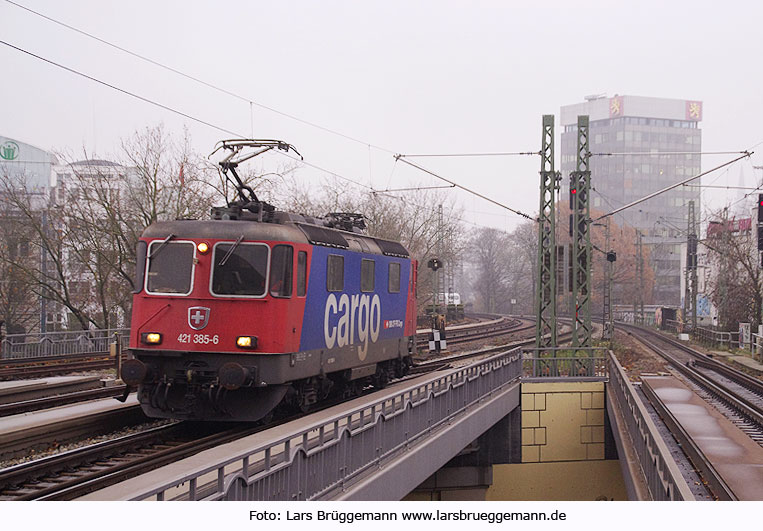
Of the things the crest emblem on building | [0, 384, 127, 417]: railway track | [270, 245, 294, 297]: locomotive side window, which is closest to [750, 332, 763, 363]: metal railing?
[0, 384, 127, 417]: railway track

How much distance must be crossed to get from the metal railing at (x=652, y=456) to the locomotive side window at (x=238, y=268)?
5.64 meters

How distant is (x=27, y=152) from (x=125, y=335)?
81.5 ft

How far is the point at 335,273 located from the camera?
15195 mm

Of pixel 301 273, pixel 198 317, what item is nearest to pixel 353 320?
pixel 301 273

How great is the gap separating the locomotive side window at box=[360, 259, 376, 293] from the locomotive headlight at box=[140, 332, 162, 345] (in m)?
4.49

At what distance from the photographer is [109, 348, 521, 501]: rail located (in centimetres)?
760

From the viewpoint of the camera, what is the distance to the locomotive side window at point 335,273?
48.9 feet

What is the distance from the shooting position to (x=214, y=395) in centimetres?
1303

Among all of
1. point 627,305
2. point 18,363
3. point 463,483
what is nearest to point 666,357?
point 463,483

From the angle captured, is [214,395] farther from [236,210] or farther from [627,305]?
[627,305]

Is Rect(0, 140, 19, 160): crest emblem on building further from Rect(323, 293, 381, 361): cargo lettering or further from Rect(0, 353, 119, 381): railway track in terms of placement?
Rect(323, 293, 381, 361): cargo lettering

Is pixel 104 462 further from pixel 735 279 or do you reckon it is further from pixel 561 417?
pixel 735 279

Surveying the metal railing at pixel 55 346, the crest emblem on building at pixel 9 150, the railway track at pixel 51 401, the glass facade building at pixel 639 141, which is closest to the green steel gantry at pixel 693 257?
the glass facade building at pixel 639 141

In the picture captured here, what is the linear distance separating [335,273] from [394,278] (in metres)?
3.76
